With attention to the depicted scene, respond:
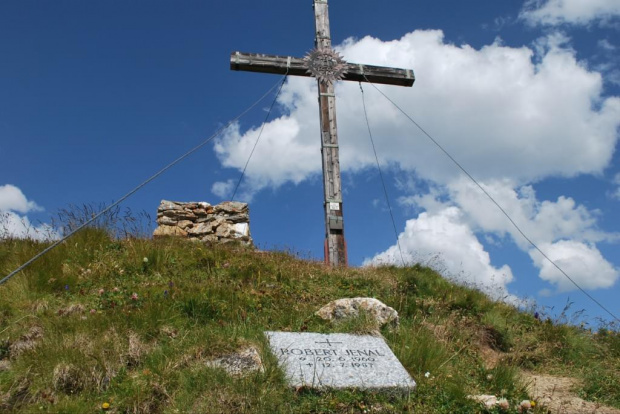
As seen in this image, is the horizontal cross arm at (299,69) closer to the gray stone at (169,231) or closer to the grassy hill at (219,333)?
the gray stone at (169,231)

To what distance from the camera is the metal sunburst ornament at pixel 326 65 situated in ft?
39.0

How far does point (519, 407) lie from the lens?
486 centimetres

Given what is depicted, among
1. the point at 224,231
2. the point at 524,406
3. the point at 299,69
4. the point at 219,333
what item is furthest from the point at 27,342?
the point at 299,69

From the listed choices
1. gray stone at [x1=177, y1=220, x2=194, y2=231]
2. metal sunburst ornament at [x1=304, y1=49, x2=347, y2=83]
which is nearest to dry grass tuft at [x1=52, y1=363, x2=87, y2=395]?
gray stone at [x1=177, y1=220, x2=194, y2=231]

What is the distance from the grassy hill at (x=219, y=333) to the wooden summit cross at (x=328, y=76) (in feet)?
A: 3.90

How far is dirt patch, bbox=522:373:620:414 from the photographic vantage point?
5.43 m

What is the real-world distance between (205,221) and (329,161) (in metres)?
3.40

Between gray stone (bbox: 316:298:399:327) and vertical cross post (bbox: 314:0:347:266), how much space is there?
3631mm

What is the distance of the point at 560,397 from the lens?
587 centimetres

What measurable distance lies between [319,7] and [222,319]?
876 centimetres

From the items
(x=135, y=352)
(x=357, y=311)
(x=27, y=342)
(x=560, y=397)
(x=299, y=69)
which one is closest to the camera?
(x=135, y=352)

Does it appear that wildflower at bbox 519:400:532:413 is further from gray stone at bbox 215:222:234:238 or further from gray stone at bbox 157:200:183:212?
gray stone at bbox 157:200:183:212

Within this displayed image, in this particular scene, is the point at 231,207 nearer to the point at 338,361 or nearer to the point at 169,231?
the point at 169,231

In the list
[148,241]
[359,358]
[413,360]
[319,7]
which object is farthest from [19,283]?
[319,7]
